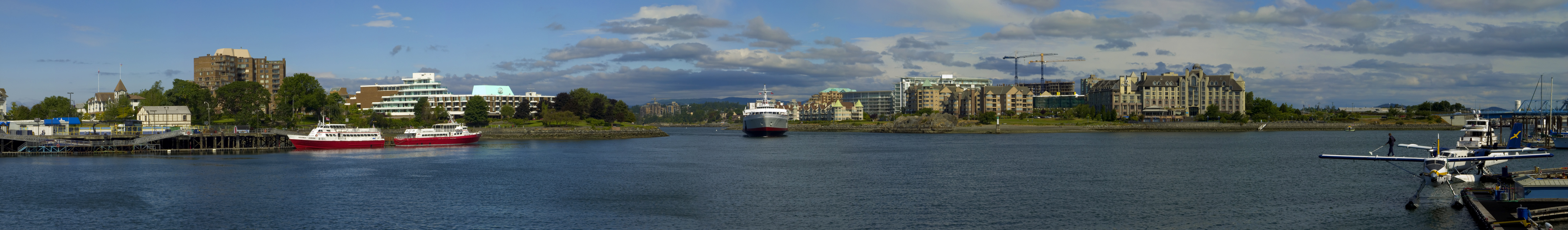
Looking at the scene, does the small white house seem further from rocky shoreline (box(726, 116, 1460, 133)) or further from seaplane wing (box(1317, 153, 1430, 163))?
seaplane wing (box(1317, 153, 1430, 163))

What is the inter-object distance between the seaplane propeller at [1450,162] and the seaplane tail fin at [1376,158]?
0.03 m

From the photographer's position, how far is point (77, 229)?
89.8 ft

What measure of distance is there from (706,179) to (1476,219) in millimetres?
30006

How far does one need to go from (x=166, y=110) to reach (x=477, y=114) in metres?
37.6

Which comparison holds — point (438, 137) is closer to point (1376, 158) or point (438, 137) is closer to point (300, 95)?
point (300, 95)

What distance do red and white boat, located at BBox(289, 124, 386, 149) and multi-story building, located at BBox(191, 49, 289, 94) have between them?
108m

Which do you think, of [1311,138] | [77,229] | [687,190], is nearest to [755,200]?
[687,190]

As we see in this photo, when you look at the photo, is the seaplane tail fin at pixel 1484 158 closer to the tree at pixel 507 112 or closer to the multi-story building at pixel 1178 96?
the tree at pixel 507 112

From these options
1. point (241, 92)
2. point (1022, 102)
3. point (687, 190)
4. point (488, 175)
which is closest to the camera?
point (687, 190)

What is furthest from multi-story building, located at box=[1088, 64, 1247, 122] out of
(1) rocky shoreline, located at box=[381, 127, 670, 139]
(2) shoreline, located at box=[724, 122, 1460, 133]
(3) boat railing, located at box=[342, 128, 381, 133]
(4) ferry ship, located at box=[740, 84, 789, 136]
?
(3) boat railing, located at box=[342, 128, 381, 133]

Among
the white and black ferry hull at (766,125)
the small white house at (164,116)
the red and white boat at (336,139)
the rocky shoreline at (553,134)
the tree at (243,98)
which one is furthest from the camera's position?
the white and black ferry hull at (766,125)

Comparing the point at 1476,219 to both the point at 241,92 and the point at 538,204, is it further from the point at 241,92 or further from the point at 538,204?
the point at 241,92

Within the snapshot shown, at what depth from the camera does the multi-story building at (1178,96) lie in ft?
565

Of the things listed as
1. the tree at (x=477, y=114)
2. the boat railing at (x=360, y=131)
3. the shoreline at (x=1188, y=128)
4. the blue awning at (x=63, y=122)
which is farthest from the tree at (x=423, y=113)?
the shoreline at (x=1188, y=128)
